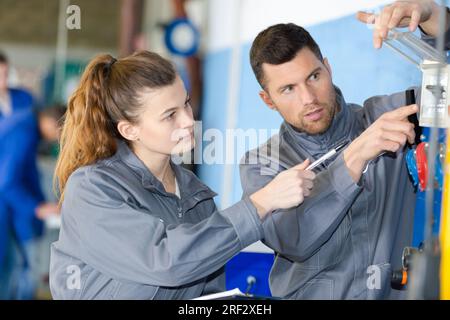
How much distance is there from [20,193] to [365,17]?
2667mm

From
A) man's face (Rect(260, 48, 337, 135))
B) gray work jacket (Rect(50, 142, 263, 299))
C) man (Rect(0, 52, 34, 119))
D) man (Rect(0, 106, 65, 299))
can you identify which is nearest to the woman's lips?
man's face (Rect(260, 48, 337, 135))

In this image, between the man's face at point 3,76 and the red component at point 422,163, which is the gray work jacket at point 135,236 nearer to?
the red component at point 422,163

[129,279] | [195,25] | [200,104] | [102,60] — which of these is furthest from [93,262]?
[195,25]

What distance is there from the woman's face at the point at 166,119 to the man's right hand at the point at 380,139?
0.92 ft

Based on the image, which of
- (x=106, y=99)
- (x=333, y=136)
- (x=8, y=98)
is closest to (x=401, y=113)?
(x=333, y=136)

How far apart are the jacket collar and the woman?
10 cm

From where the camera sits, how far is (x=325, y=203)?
4.78 ft

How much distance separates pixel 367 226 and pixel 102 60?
0.54 meters

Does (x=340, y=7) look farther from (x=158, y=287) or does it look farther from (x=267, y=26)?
(x=158, y=287)

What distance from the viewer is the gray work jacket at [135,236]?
1346 millimetres

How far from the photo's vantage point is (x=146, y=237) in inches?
54.0

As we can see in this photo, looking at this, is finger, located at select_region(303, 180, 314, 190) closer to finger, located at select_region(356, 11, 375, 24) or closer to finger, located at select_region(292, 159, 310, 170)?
finger, located at select_region(292, 159, 310, 170)

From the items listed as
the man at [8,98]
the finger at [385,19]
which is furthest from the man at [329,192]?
the man at [8,98]

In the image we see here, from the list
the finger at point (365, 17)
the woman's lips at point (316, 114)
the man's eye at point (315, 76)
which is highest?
the finger at point (365, 17)
